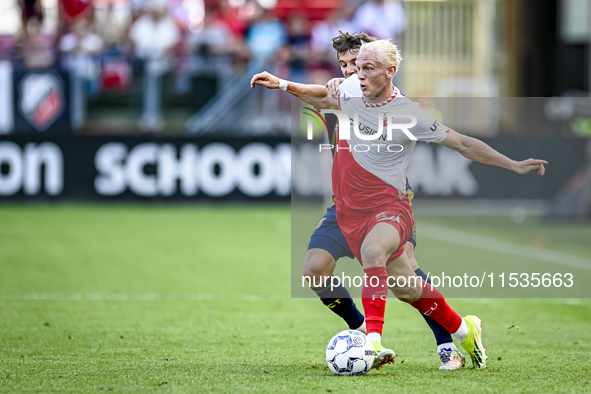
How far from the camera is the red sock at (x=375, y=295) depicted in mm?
4449

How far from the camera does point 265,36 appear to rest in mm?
16062

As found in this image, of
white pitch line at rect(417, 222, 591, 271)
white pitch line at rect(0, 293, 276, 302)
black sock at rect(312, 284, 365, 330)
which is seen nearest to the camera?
black sock at rect(312, 284, 365, 330)

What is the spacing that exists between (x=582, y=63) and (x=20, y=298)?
15203 mm

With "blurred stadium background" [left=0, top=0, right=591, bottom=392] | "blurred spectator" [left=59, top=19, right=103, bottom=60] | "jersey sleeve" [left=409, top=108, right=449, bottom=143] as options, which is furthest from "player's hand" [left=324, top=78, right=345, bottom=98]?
"blurred spectator" [left=59, top=19, right=103, bottom=60]

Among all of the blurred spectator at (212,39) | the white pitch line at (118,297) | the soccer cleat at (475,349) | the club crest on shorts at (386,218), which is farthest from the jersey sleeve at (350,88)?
the blurred spectator at (212,39)

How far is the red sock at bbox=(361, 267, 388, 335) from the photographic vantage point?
445cm

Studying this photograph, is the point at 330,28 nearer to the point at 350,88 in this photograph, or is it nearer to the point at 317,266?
the point at 350,88

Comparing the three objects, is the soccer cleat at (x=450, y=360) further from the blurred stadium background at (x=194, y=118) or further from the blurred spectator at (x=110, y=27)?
the blurred spectator at (x=110, y=27)

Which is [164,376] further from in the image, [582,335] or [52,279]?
[52,279]

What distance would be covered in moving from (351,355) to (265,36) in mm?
12347

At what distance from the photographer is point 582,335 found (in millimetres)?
6035

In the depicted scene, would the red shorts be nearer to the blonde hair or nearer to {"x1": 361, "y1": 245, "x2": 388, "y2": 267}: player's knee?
{"x1": 361, "y1": 245, "x2": 388, "y2": 267}: player's knee

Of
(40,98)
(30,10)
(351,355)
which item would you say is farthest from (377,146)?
(30,10)

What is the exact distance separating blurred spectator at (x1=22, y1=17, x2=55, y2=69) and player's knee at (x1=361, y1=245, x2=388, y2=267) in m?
11.8
